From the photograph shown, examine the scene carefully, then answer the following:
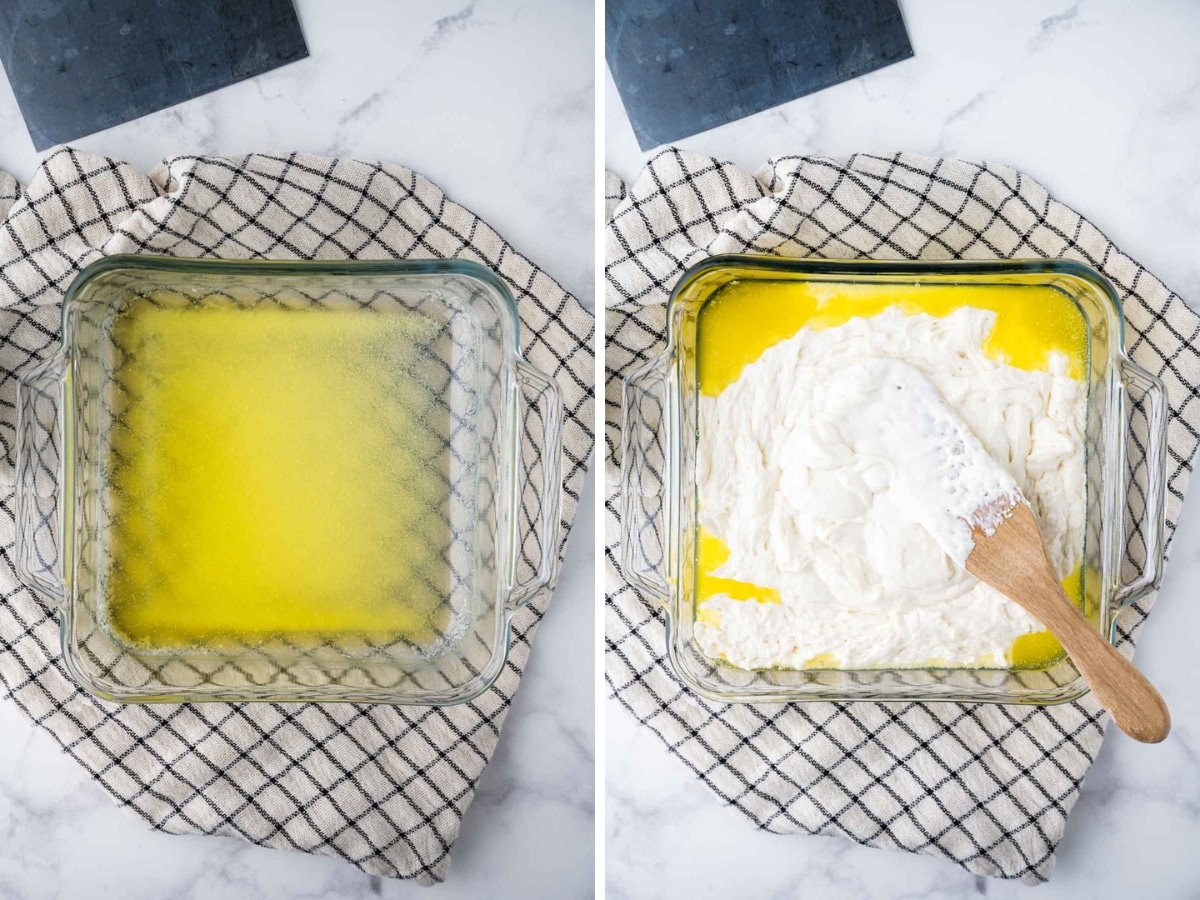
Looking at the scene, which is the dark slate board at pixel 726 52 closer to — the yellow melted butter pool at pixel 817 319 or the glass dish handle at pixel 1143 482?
the yellow melted butter pool at pixel 817 319

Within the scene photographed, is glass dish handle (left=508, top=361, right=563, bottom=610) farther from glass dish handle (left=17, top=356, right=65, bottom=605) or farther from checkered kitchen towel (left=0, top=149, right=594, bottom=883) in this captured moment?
glass dish handle (left=17, top=356, right=65, bottom=605)

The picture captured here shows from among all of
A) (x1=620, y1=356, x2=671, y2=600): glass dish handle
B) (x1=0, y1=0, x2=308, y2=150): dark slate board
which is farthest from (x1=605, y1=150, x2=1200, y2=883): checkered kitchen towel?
(x1=0, y1=0, x2=308, y2=150): dark slate board

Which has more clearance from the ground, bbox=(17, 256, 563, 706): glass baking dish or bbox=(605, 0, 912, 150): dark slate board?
bbox=(605, 0, 912, 150): dark slate board

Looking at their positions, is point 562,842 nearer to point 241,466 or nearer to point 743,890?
Answer: point 743,890

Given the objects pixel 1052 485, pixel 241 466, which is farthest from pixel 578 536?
pixel 1052 485

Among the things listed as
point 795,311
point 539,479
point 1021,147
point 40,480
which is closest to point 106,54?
point 40,480

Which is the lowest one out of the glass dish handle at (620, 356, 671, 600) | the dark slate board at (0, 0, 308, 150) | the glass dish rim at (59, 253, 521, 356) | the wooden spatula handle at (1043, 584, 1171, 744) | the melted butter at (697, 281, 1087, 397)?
the wooden spatula handle at (1043, 584, 1171, 744)

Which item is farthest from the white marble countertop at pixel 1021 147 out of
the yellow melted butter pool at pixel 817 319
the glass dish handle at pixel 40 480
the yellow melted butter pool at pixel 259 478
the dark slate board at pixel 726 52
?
the glass dish handle at pixel 40 480

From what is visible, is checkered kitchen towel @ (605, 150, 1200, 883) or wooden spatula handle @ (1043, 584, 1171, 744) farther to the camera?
checkered kitchen towel @ (605, 150, 1200, 883)
